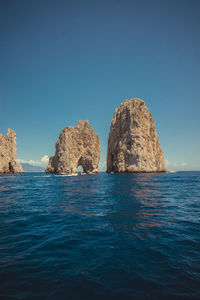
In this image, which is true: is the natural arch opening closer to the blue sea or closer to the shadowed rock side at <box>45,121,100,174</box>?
the shadowed rock side at <box>45,121,100,174</box>

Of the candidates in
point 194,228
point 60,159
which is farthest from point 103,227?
point 60,159

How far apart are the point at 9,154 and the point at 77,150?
41.0 m

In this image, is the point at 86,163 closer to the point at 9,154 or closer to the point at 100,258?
the point at 9,154

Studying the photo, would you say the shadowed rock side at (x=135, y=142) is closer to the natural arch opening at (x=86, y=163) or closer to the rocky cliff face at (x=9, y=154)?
the natural arch opening at (x=86, y=163)

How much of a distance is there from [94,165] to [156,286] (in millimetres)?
82550

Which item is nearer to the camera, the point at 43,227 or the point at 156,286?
the point at 156,286

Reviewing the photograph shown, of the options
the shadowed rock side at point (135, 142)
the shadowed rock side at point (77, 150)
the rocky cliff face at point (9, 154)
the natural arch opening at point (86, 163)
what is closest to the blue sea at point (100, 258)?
the shadowed rock side at point (135, 142)

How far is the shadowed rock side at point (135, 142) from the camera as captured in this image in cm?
7319

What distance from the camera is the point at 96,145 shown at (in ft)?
298

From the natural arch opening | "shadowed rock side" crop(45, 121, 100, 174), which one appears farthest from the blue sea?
the natural arch opening

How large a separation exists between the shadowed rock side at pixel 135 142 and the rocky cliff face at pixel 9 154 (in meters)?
58.5

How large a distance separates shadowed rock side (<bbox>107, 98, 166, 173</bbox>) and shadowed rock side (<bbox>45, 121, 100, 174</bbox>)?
12351 mm

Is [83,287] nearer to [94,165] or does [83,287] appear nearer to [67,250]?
[67,250]

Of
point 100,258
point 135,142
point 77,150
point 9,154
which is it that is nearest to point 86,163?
point 77,150
